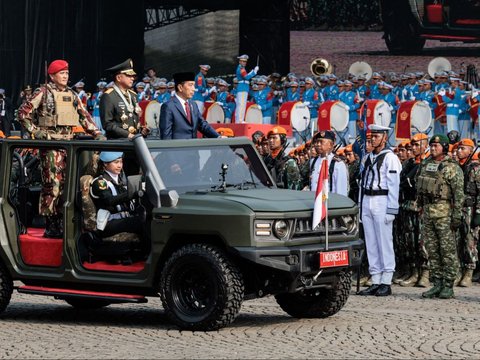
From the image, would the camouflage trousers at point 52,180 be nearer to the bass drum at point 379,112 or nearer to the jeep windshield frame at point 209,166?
the jeep windshield frame at point 209,166

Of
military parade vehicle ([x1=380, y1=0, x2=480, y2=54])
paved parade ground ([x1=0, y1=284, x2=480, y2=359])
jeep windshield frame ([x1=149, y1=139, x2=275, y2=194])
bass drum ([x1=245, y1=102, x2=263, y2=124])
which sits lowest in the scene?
paved parade ground ([x1=0, y1=284, x2=480, y2=359])

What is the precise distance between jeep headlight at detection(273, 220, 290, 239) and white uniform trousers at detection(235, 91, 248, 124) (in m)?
24.0

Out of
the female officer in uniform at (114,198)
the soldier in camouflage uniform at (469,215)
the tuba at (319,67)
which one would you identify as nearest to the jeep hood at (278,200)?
the female officer in uniform at (114,198)

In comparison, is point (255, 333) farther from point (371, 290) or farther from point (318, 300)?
point (371, 290)

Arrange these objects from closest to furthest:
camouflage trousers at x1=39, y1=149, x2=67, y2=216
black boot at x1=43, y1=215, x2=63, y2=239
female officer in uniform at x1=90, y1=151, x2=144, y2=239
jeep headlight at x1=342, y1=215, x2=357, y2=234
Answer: female officer in uniform at x1=90, y1=151, x2=144, y2=239, jeep headlight at x1=342, y1=215, x2=357, y2=234, black boot at x1=43, y1=215, x2=63, y2=239, camouflage trousers at x1=39, y1=149, x2=67, y2=216

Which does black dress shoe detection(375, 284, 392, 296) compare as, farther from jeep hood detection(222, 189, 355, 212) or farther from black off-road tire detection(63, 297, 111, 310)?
black off-road tire detection(63, 297, 111, 310)

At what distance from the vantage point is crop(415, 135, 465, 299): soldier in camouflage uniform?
16.6 metres

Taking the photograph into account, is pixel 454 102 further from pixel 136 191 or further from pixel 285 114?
pixel 136 191

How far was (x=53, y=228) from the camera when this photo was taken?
14305mm

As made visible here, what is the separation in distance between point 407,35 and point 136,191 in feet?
77.5

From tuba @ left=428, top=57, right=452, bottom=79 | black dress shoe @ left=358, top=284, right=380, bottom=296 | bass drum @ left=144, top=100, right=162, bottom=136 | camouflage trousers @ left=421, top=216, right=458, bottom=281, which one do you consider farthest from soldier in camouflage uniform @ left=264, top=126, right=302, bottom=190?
bass drum @ left=144, top=100, right=162, bottom=136

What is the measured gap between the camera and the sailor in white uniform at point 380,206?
55.9ft

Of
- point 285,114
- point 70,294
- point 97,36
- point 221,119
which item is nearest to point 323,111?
point 285,114

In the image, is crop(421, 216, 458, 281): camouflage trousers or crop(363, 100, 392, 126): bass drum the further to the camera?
crop(363, 100, 392, 126): bass drum
